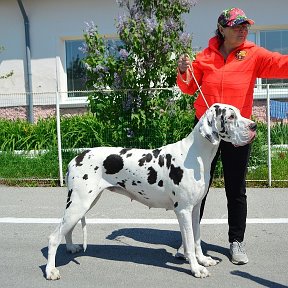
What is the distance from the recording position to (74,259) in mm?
5004

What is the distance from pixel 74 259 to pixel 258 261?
1983mm

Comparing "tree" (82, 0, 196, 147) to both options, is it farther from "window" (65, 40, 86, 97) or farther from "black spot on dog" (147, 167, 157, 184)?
"window" (65, 40, 86, 97)

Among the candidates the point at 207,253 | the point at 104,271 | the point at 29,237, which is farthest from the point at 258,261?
the point at 29,237

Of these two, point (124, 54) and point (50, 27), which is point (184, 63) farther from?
point (50, 27)

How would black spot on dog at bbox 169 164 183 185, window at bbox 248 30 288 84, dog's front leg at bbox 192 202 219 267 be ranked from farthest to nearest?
window at bbox 248 30 288 84 < dog's front leg at bbox 192 202 219 267 < black spot on dog at bbox 169 164 183 185

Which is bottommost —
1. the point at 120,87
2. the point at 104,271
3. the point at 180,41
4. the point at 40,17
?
the point at 104,271

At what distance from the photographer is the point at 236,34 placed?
4520 mm

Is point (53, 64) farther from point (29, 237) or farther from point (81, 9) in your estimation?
point (29, 237)

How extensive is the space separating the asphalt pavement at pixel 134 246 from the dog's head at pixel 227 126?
4.50 ft

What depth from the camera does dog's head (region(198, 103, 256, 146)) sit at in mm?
4195

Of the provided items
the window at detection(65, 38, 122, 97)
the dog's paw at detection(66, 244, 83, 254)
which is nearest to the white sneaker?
the dog's paw at detection(66, 244, 83, 254)

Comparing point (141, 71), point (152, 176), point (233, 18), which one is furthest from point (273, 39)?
point (152, 176)

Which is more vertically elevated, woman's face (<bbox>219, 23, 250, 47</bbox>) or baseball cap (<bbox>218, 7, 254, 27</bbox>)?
baseball cap (<bbox>218, 7, 254, 27</bbox>)

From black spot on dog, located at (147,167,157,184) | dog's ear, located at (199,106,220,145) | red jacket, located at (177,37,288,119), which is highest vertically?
red jacket, located at (177,37,288,119)
